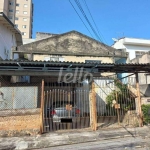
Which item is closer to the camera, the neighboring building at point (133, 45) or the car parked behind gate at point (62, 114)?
the car parked behind gate at point (62, 114)

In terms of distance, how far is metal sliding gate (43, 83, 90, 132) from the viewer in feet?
30.6

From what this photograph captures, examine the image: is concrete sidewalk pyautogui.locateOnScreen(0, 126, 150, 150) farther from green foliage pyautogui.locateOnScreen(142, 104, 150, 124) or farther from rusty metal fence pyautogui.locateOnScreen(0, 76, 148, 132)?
green foliage pyautogui.locateOnScreen(142, 104, 150, 124)

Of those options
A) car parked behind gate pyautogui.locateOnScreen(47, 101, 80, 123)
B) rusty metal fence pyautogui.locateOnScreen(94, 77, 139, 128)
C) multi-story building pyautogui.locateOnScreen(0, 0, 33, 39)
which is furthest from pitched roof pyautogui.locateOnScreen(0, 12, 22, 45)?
multi-story building pyautogui.locateOnScreen(0, 0, 33, 39)

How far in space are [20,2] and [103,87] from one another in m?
67.8

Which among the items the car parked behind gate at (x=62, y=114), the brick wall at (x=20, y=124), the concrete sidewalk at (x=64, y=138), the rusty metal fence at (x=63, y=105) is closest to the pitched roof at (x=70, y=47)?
the rusty metal fence at (x=63, y=105)

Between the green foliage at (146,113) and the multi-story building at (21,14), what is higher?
the multi-story building at (21,14)

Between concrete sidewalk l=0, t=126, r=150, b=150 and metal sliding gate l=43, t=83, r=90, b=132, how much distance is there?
1.35 metres

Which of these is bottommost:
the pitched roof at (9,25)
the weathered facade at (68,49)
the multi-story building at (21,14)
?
the weathered facade at (68,49)

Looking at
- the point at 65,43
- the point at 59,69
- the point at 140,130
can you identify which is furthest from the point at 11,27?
the point at 140,130

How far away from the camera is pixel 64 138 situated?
730 cm

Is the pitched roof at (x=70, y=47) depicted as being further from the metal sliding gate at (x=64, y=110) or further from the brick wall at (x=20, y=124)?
the brick wall at (x=20, y=124)

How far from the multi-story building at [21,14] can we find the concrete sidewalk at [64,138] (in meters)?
62.4

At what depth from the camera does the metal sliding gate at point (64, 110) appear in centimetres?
932

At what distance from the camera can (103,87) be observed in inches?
520
